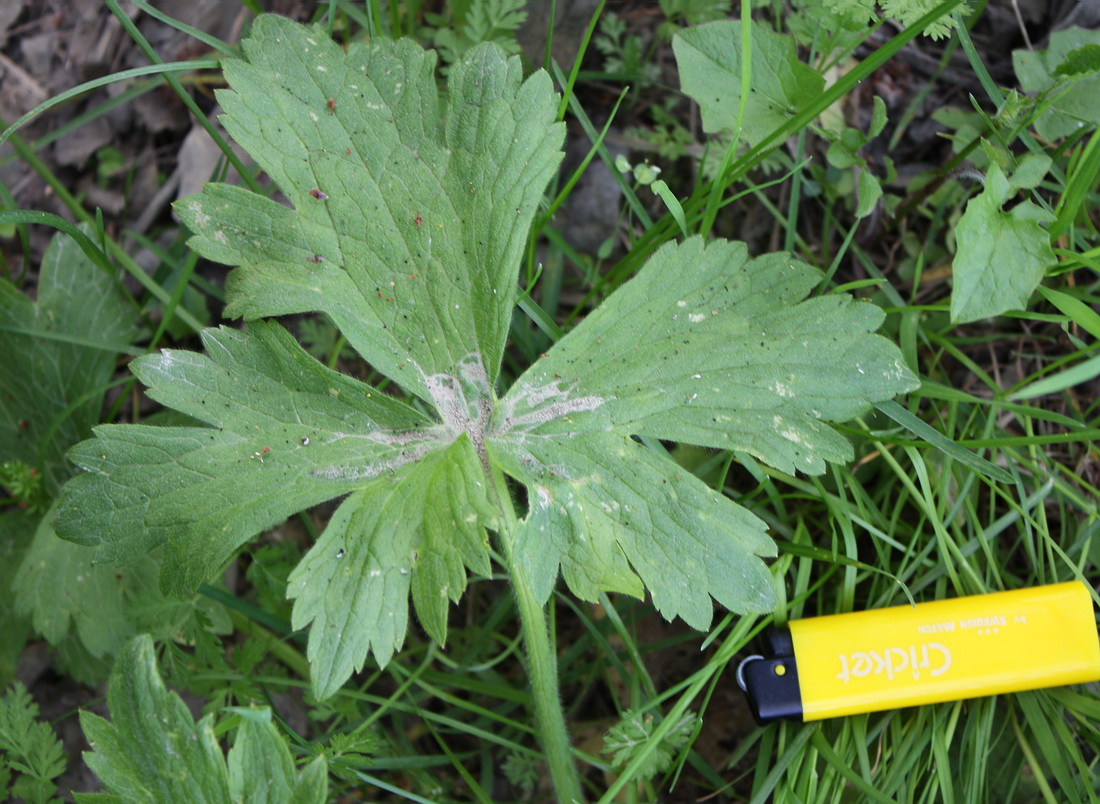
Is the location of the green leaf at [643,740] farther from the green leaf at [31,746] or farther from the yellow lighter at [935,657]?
the green leaf at [31,746]

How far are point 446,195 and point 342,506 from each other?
2.68 feet

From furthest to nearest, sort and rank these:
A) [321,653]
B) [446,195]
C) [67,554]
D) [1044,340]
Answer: [1044,340]
[67,554]
[446,195]
[321,653]

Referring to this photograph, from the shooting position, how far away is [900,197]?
271cm

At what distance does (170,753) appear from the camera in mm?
1703

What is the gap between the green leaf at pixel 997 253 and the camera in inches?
78.8

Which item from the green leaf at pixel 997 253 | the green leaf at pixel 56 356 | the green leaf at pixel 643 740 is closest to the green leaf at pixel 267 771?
the green leaf at pixel 643 740

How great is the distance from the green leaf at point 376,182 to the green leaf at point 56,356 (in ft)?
A: 2.94

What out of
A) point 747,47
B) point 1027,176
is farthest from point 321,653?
point 1027,176

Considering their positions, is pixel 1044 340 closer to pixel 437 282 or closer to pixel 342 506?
pixel 437 282

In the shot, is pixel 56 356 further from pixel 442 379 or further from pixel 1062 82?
pixel 1062 82

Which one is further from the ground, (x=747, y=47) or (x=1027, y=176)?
(x=747, y=47)

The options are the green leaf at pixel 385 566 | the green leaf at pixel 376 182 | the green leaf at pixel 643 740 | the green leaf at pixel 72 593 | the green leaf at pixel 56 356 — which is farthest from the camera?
the green leaf at pixel 56 356

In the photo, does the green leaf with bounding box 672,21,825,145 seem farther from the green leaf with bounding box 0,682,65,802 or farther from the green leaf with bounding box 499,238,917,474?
the green leaf with bounding box 0,682,65,802

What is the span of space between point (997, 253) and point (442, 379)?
1478 mm
